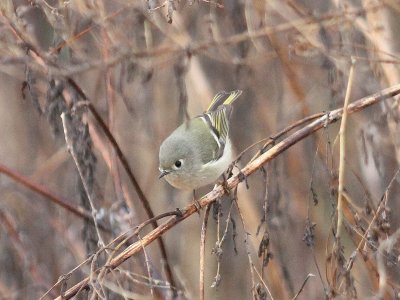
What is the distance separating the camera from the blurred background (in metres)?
2.61

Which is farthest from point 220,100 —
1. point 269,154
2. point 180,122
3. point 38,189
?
point 269,154

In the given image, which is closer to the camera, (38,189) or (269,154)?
(269,154)

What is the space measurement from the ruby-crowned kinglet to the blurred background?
22 centimetres

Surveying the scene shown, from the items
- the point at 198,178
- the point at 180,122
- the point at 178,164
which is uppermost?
the point at 180,122

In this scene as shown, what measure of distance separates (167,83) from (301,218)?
137 cm

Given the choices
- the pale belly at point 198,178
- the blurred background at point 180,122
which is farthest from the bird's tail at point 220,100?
the pale belly at point 198,178

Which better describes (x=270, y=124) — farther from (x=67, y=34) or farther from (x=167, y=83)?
A: (x=67, y=34)

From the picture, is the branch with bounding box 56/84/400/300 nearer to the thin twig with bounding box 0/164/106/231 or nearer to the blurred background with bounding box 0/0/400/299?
the blurred background with bounding box 0/0/400/299

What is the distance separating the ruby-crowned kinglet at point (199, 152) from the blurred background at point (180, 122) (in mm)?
218

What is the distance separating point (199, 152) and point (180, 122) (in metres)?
0.72

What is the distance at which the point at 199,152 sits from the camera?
12.4ft

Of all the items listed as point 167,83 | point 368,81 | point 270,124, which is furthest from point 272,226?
point 167,83

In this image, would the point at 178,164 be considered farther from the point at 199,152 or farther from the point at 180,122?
the point at 180,122

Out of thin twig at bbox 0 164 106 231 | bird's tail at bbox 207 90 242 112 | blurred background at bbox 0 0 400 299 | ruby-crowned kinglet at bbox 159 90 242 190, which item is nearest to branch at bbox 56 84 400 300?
blurred background at bbox 0 0 400 299
